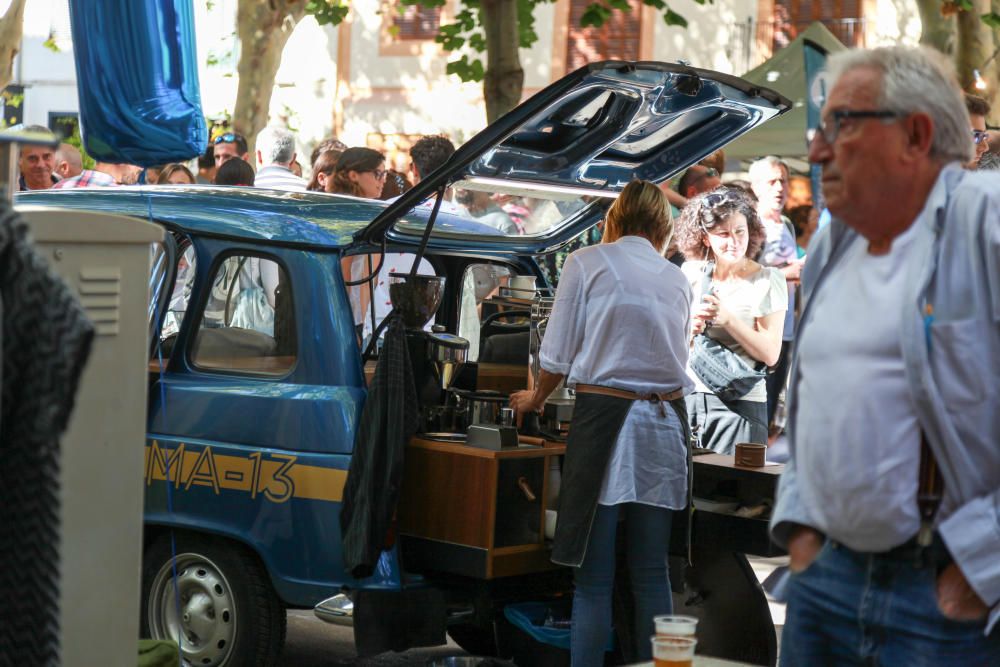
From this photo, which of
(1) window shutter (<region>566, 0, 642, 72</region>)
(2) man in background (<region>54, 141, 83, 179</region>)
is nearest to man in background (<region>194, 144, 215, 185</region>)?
(2) man in background (<region>54, 141, 83, 179</region>)

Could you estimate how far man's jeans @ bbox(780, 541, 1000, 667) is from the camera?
3041 millimetres

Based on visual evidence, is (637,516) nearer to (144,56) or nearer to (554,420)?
(554,420)

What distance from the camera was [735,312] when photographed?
296 inches

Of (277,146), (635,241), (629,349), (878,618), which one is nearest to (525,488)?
(629,349)

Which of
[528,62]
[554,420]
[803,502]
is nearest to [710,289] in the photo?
[554,420]

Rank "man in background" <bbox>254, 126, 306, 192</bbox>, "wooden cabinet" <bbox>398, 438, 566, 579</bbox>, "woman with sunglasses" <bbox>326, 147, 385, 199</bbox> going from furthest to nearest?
"man in background" <bbox>254, 126, 306, 192</bbox>, "woman with sunglasses" <bbox>326, 147, 385, 199</bbox>, "wooden cabinet" <bbox>398, 438, 566, 579</bbox>

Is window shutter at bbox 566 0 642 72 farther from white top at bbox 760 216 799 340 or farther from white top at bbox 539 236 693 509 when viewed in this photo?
white top at bbox 539 236 693 509

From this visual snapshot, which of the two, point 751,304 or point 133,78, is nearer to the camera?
point 133,78

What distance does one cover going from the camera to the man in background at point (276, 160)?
380 inches

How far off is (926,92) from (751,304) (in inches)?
175

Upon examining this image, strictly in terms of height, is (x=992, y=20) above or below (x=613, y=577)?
above

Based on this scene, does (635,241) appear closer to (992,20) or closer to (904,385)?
(904,385)

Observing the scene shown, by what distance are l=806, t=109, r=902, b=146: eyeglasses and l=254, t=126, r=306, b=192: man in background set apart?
261 inches

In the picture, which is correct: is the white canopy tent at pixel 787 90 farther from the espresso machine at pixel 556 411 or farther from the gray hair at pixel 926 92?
the gray hair at pixel 926 92
